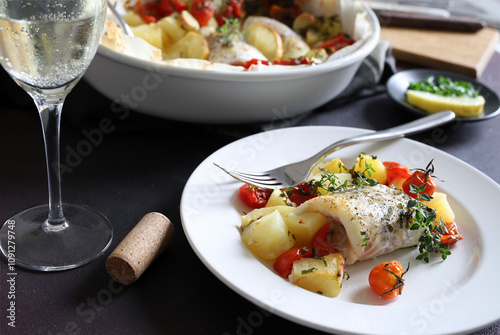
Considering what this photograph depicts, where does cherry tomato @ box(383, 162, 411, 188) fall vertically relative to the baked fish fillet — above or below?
below

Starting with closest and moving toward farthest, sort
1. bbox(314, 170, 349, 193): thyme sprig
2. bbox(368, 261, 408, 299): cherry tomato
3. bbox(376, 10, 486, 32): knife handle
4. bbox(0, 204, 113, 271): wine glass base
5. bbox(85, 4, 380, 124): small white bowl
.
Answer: bbox(368, 261, 408, 299): cherry tomato, bbox(0, 204, 113, 271): wine glass base, bbox(314, 170, 349, 193): thyme sprig, bbox(85, 4, 380, 124): small white bowl, bbox(376, 10, 486, 32): knife handle

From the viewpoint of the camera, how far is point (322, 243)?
4.51 feet

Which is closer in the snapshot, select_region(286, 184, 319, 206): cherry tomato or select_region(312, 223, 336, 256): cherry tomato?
select_region(312, 223, 336, 256): cherry tomato

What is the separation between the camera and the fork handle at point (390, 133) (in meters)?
1.80

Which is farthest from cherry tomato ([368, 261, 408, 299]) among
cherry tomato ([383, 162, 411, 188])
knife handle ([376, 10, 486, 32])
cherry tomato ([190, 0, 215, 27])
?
knife handle ([376, 10, 486, 32])

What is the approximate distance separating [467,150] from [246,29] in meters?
1.06

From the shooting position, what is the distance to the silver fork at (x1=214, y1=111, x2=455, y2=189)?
1610 millimetres

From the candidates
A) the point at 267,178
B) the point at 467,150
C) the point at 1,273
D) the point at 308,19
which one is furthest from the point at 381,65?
the point at 1,273

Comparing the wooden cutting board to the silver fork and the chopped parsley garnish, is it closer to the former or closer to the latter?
the chopped parsley garnish

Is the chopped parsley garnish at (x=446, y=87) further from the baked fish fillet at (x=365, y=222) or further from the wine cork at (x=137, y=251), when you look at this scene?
the wine cork at (x=137, y=251)

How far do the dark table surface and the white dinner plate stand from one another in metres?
0.07

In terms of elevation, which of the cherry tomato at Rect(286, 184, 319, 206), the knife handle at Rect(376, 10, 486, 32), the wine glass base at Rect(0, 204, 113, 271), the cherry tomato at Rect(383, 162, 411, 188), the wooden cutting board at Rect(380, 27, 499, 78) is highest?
the cherry tomato at Rect(383, 162, 411, 188)

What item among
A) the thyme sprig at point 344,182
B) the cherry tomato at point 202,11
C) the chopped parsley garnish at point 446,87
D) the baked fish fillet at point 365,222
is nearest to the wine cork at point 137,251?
the baked fish fillet at point 365,222

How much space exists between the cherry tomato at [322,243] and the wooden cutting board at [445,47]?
5.61 ft
